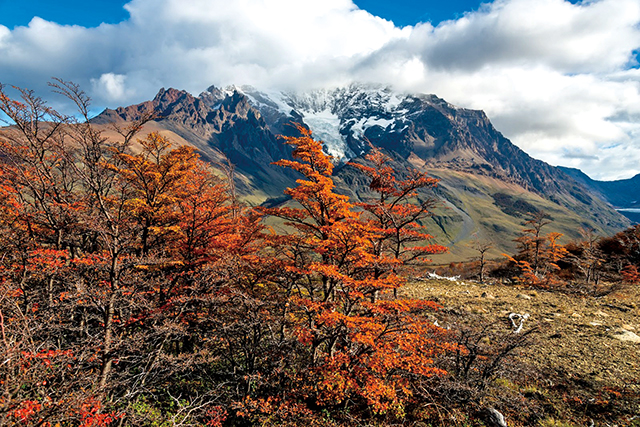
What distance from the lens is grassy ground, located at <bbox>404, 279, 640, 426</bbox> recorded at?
13.6 metres

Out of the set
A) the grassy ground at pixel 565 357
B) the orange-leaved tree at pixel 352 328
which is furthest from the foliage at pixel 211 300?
the grassy ground at pixel 565 357

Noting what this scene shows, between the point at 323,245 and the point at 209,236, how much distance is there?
406 inches

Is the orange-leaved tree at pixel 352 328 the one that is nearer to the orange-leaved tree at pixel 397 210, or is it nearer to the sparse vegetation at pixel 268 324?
the sparse vegetation at pixel 268 324

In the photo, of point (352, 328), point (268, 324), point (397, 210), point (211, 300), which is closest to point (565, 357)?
point (397, 210)

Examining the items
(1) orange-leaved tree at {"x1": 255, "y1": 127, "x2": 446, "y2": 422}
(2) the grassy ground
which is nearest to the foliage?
(1) orange-leaved tree at {"x1": 255, "y1": 127, "x2": 446, "y2": 422}

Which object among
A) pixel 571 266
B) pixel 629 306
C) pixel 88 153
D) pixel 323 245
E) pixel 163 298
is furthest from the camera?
pixel 571 266

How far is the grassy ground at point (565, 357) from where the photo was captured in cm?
1360

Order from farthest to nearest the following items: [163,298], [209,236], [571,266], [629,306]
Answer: [571,266]
[629,306]
[209,236]
[163,298]

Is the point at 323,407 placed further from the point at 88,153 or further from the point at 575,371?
the point at 88,153

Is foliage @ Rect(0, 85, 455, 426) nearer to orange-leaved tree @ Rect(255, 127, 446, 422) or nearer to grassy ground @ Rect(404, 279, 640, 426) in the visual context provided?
orange-leaved tree @ Rect(255, 127, 446, 422)

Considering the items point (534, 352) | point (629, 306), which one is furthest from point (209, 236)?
point (629, 306)

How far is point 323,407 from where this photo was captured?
16969 mm

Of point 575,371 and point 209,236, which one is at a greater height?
point 209,236

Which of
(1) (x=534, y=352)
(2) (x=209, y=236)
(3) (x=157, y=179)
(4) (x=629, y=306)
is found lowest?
(1) (x=534, y=352)
